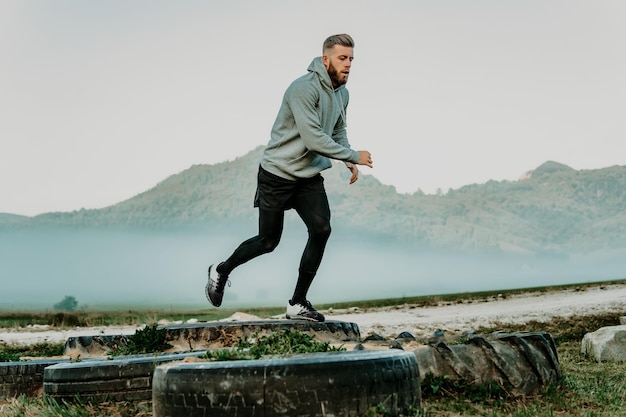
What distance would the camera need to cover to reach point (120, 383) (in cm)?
593

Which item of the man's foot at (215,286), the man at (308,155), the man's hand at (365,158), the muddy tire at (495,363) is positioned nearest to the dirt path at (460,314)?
the man's foot at (215,286)

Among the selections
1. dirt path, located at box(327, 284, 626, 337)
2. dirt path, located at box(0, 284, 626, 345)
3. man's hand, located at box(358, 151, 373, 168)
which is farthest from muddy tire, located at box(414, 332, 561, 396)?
dirt path, located at box(327, 284, 626, 337)

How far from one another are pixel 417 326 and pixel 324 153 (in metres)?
6.95

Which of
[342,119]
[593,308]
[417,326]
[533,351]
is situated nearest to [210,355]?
[533,351]

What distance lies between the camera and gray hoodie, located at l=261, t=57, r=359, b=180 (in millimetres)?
7719

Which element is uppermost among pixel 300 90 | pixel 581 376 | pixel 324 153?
pixel 300 90

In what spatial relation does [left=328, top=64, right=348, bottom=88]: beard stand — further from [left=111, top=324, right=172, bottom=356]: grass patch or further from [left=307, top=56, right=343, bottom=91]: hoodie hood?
[left=111, top=324, right=172, bottom=356]: grass patch

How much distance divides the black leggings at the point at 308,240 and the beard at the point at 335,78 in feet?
3.47

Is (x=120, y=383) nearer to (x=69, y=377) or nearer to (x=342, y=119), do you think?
(x=69, y=377)

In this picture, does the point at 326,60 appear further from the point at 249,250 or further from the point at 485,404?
the point at 485,404

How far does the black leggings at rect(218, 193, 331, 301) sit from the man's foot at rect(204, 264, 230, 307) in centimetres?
19

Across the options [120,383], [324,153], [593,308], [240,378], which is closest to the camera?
[240,378]

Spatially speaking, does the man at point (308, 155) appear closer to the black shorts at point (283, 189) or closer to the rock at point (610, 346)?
the black shorts at point (283, 189)

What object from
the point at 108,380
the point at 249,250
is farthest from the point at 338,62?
the point at 108,380
